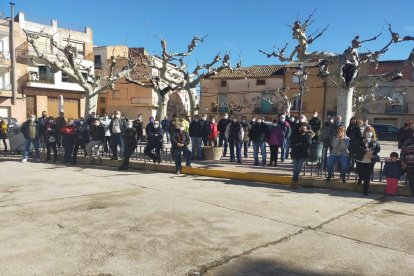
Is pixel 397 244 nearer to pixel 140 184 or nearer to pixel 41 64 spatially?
pixel 140 184

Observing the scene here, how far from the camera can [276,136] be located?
10969 mm

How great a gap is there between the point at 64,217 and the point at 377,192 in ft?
20.6

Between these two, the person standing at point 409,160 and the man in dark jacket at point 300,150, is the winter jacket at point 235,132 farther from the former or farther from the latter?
the person standing at point 409,160

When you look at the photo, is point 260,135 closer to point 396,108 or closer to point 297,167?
point 297,167

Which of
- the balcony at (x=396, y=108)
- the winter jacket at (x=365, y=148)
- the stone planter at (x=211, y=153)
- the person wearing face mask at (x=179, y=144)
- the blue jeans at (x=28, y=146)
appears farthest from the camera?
the balcony at (x=396, y=108)

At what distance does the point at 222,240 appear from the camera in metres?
4.68

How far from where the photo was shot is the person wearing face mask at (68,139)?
12.4 meters

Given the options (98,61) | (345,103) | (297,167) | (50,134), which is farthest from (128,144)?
(98,61)

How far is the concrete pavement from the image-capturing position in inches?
154

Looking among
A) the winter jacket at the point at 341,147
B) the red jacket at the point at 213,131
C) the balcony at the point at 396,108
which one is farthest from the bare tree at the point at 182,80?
the balcony at the point at 396,108

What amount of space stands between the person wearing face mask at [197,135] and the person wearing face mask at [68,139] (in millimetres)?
4149

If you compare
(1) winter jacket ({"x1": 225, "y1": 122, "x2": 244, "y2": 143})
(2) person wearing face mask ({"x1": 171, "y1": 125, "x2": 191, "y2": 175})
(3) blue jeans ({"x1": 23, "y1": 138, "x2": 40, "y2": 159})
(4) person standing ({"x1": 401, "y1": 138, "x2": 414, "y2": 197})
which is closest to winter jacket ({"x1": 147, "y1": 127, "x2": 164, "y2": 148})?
(2) person wearing face mask ({"x1": 171, "y1": 125, "x2": 191, "y2": 175})

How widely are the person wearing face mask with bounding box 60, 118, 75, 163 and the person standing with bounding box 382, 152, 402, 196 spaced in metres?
9.73

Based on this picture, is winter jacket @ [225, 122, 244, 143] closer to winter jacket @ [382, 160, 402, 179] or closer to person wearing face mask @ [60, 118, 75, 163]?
winter jacket @ [382, 160, 402, 179]
